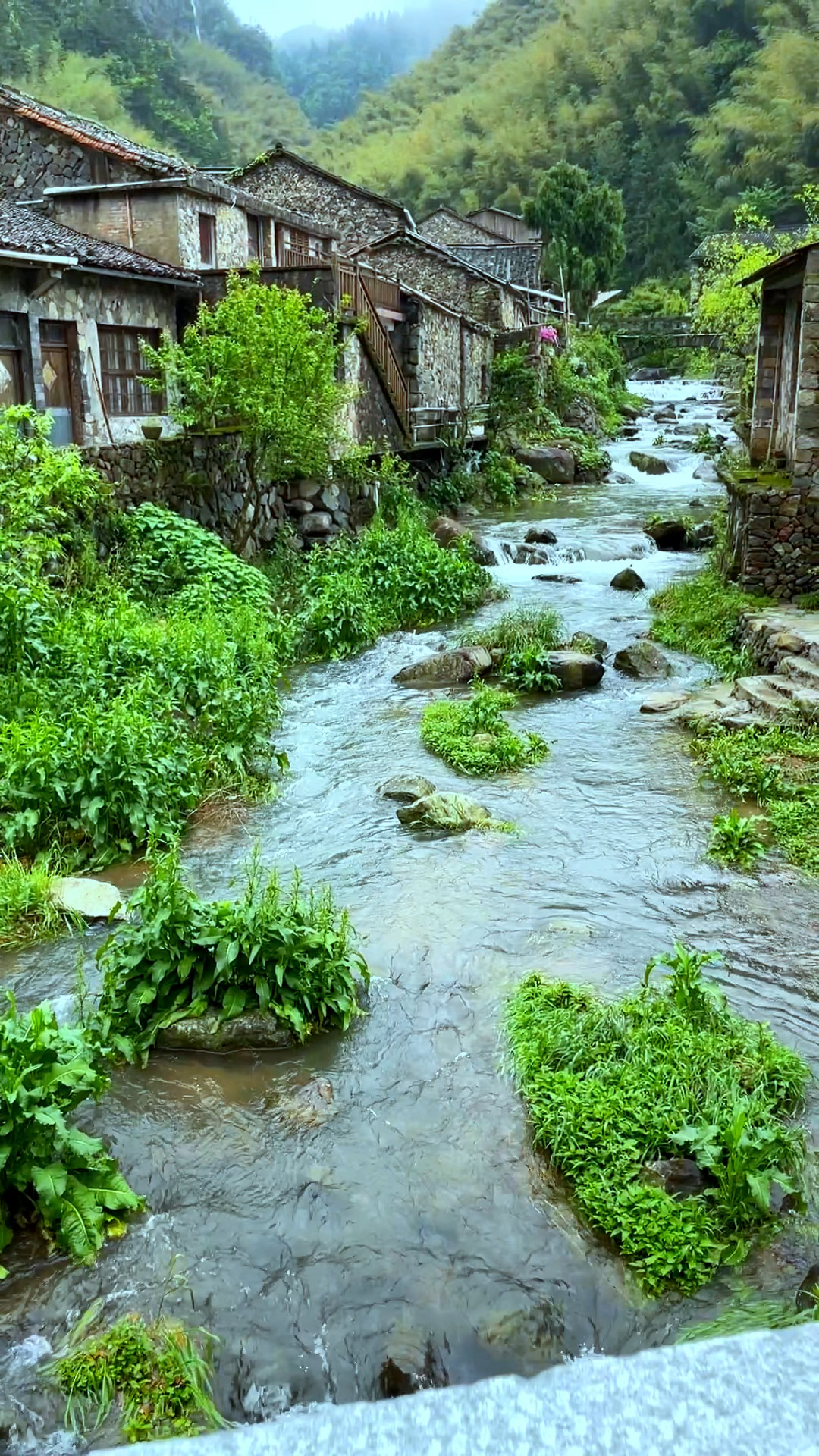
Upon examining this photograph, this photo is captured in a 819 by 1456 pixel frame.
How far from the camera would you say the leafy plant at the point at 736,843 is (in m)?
8.51

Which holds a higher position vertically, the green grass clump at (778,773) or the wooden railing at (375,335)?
A: the wooden railing at (375,335)

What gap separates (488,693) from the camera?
1235 cm

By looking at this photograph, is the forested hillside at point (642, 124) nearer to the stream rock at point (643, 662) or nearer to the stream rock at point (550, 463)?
the stream rock at point (550, 463)

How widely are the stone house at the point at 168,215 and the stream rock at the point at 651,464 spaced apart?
45.4 ft

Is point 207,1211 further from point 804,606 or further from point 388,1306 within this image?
point 804,606

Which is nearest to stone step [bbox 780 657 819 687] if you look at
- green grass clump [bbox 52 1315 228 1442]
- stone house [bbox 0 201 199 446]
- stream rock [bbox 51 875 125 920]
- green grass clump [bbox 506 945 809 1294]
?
green grass clump [bbox 506 945 809 1294]

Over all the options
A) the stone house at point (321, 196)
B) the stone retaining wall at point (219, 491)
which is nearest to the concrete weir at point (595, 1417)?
the stone retaining wall at point (219, 491)

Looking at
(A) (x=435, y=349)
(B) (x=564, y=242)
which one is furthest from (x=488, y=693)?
(B) (x=564, y=242)

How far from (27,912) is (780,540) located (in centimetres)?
1116

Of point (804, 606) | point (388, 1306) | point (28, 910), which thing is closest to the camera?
point (388, 1306)

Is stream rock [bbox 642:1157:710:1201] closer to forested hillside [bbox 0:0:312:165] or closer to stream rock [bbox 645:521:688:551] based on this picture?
stream rock [bbox 645:521:688:551]

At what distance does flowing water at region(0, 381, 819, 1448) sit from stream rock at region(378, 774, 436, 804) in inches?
6.4

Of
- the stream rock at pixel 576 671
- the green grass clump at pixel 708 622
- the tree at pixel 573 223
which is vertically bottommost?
the stream rock at pixel 576 671

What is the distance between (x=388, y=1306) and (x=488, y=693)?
8394mm
